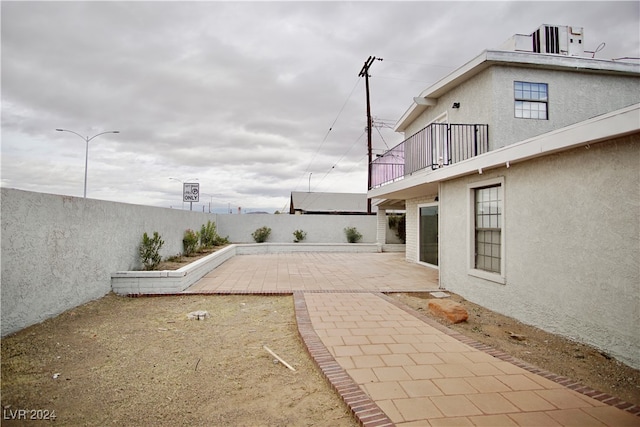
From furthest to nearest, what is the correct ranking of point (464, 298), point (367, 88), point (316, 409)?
1. point (367, 88)
2. point (464, 298)
3. point (316, 409)

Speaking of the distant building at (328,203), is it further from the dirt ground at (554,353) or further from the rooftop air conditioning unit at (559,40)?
the dirt ground at (554,353)

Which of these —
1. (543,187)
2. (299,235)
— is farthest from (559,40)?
(299,235)

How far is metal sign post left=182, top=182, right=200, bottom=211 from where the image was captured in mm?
18203

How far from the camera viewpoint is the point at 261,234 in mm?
19641

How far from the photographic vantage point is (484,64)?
27.0 feet

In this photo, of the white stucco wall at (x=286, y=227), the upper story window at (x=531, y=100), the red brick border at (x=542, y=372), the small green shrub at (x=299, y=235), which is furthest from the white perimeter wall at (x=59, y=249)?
the small green shrub at (x=299, y=235)

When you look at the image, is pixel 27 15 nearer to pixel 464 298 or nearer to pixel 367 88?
pixel 464 298

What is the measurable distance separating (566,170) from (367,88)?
56.6 ft

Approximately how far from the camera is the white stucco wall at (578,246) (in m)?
3.68

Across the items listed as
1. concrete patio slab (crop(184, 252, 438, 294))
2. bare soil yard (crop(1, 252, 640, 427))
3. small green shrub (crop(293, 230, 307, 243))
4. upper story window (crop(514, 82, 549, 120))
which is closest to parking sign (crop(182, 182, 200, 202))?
small green shrub (crop(293, 230, 307, 243))

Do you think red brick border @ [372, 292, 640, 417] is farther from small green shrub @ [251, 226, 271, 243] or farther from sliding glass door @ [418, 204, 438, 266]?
small green shrub @ [251, 226, 271, 243]

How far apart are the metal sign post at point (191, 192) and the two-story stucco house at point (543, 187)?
11315mm

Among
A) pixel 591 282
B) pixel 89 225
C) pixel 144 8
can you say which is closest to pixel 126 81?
pixel 144 8

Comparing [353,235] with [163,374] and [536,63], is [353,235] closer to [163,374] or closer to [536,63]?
[536,63]
